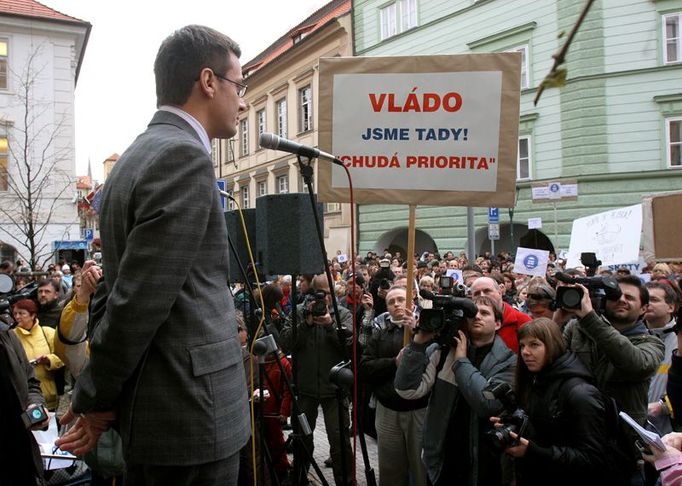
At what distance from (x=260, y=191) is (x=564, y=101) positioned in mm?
Result: 18982

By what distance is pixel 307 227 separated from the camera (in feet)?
16.5

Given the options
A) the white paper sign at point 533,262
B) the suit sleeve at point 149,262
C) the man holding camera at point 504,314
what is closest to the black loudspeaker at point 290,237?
the man holding camera at point 504,314

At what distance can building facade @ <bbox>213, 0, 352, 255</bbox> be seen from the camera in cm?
2803

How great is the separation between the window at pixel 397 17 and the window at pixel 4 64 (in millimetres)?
14552

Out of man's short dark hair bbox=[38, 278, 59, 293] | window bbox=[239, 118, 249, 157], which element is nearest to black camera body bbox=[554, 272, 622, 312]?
man's short dark hair bbox=[38, 278, 59, 293]

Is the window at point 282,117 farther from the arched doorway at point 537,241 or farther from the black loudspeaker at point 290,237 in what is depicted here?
the black loudspeaker at point 290,237

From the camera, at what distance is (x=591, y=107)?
19.7 metres

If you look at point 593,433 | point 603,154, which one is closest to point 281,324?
point 593,433

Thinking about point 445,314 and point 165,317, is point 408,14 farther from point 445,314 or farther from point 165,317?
point 165,317

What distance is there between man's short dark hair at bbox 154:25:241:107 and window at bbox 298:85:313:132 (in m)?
28.1

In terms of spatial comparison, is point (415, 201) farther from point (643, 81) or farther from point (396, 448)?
point (643, 81)

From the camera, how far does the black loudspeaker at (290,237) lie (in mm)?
4930

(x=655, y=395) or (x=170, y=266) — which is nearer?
(x=170, y=266)

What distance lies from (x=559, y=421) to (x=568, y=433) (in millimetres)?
71
